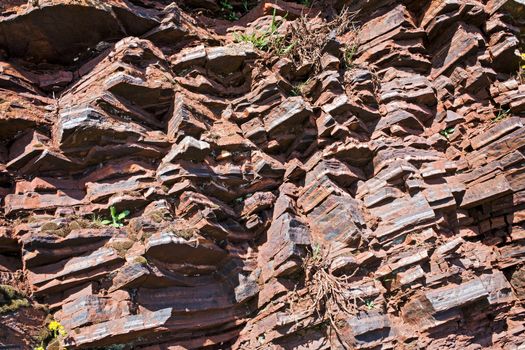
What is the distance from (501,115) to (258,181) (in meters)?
4.41

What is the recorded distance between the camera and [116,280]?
224 inches

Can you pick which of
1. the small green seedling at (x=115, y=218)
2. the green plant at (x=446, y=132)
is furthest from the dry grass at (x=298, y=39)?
the small green seedling at (x=115, y=218)

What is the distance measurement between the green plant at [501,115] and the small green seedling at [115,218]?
6.33m

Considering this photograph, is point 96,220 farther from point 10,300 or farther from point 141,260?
point 10,300

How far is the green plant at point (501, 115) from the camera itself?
24.8 ft

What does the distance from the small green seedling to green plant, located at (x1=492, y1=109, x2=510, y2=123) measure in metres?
6.33

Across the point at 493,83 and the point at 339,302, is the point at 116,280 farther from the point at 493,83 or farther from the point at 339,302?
the point at 493,83

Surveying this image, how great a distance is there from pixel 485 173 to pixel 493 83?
2.05 metres

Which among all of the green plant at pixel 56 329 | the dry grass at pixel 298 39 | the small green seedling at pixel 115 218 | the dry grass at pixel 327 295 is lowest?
the dry grass at pixel 327 295

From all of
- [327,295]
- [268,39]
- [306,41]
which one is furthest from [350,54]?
[327,295]

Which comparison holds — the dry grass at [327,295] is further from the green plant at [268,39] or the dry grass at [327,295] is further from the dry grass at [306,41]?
the green plant at [268,39]

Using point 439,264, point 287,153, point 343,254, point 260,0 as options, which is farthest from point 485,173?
point 260,0

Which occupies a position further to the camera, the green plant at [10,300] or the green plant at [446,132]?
the green plant at [446,132]

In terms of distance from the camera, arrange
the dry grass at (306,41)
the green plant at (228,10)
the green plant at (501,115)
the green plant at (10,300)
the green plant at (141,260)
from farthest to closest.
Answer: the green plant at (228,10), the dry grass at (306,41), the green plant at (501,115), the green plant at (141,260), the green plant at (10,300)
